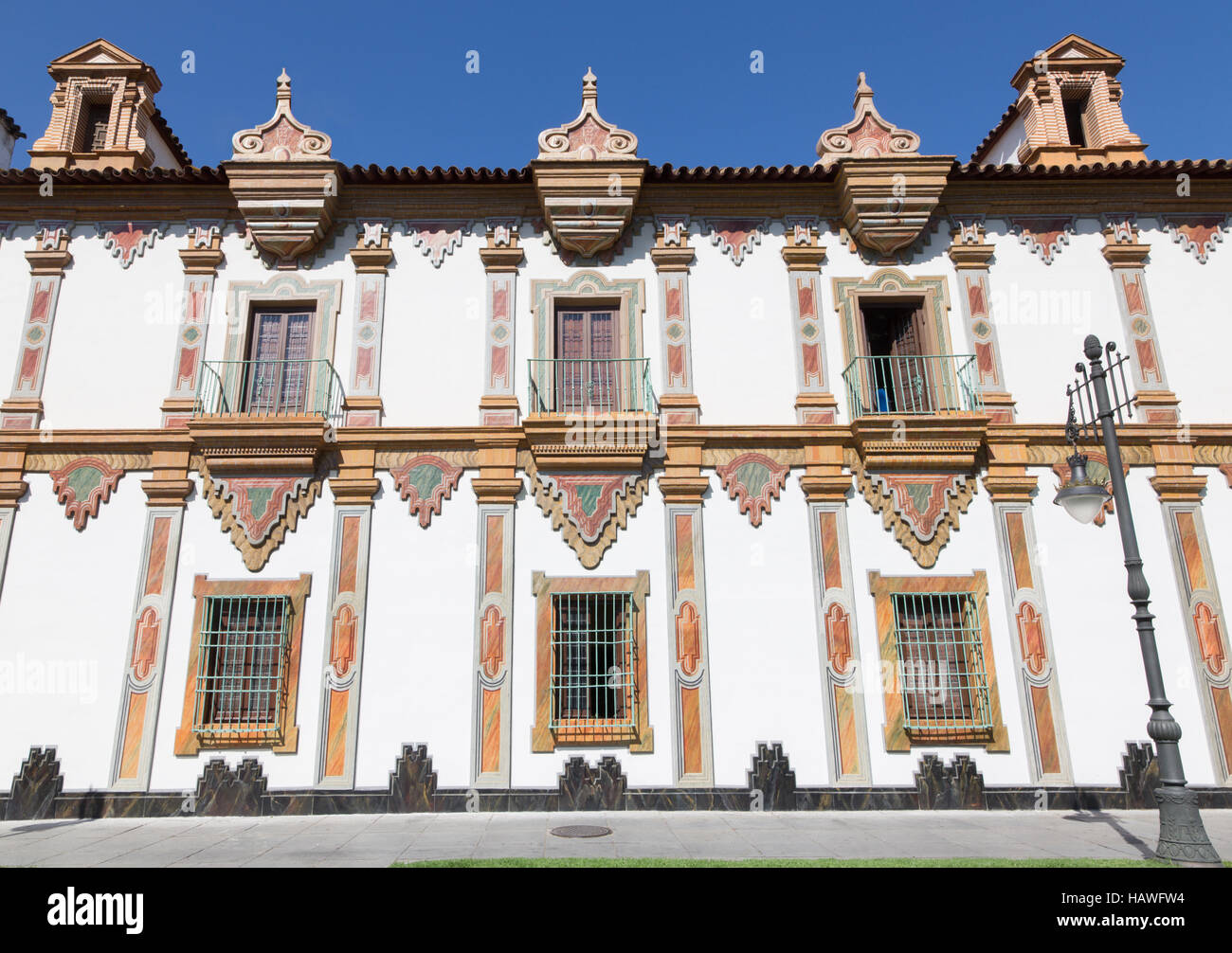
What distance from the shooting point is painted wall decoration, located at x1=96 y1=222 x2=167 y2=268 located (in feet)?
37.1

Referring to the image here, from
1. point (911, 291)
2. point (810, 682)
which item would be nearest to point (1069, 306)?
point (911, 291)

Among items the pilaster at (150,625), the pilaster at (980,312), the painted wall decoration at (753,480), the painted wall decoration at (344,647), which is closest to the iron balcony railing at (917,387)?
the pilaster at (980,312)

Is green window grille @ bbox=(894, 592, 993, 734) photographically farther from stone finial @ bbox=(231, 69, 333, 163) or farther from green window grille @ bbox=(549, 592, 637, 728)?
stone finial @ bbox=(231, 69, 333, 163)

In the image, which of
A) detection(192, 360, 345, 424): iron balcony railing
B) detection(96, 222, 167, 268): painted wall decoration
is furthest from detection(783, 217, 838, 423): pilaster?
detection(96, 222, 167, 268): painted wall decoration

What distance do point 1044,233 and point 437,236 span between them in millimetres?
8902

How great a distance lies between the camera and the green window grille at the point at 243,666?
970 cm

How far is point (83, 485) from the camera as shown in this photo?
10.4 meters

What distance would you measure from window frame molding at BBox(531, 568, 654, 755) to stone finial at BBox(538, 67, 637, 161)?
5.96m

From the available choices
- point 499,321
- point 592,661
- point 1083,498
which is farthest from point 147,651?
point 1083,498

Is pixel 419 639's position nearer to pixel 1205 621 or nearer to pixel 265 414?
pixel 265 414

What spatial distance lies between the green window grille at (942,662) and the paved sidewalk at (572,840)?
1.12 metres

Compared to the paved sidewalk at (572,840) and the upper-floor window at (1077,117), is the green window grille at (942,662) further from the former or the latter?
the upper-floor window at (1077,117)

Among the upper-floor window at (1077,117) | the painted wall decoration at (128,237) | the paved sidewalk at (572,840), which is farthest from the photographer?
the upper-floor window at (1077,117)
